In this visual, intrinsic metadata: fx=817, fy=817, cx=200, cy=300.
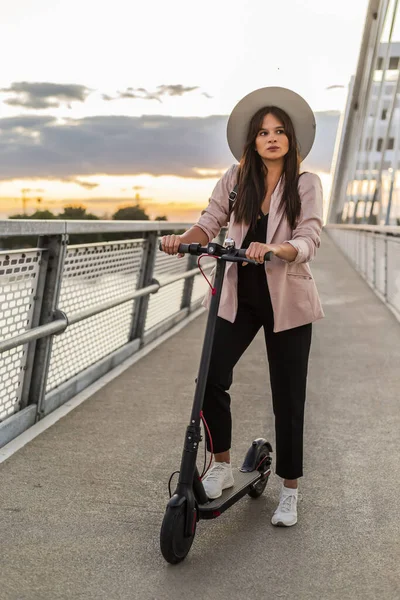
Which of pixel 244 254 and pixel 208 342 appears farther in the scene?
pixel 208 342

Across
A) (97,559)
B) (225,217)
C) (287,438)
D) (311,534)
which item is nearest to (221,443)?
(287,438)

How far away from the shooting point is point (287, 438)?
361cm

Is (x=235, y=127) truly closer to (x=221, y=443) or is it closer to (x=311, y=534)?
(x=221, y=443)

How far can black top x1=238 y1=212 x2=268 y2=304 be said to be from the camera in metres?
3.45

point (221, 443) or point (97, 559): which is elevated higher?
point (221, 443)

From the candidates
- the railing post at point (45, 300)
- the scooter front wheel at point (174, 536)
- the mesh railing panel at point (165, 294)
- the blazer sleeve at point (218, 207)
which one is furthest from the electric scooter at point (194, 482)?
the mesh railing panel at point (165, 294)

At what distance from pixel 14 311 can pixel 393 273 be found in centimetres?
791

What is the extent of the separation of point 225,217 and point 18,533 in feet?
5.28

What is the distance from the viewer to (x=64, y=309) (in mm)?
5473

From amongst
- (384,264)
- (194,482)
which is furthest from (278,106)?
(384,264)

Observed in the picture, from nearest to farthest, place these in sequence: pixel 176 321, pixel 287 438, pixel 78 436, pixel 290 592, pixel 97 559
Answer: pixel 290 592
pixel 97 559
pixel 287 438
pixel 78 436
pixel 176 321

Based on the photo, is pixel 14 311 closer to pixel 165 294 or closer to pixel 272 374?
pixel 272 374

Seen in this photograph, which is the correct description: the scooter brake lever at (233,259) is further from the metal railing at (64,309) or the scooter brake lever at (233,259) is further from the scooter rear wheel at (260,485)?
the metal railing at (64,309)

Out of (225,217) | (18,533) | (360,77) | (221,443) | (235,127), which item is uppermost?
(360,77)
